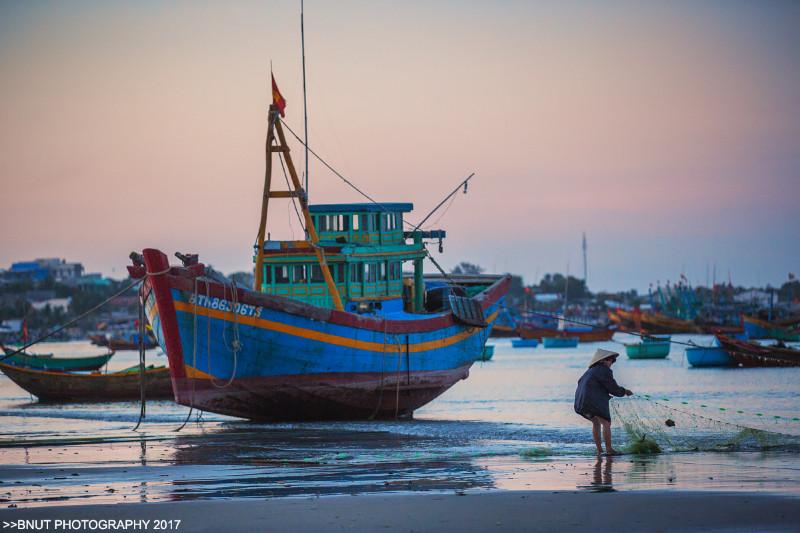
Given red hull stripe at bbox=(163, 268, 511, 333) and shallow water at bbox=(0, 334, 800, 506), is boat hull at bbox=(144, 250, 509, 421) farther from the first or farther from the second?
shallow water at bbox=(0, 334, 800, 506)

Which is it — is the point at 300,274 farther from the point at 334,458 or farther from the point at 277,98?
the point at 334,458

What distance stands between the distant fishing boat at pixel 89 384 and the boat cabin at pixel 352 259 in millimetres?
11594

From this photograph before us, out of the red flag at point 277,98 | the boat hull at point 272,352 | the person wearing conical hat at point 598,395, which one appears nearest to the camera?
the person wearing conical hat at point 598,395

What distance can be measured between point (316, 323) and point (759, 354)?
1508 inches

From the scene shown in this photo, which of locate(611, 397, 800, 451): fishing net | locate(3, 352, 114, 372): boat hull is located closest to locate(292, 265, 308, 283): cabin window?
locate(611, 397, 800, 451): fishing net

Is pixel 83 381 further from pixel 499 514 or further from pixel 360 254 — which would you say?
pixel 499 514

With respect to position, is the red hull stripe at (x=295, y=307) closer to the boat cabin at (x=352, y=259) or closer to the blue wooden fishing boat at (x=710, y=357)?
the boat cabin at (x=352, y=259)

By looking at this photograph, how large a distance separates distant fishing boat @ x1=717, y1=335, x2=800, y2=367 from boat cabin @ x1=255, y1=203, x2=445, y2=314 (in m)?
30.3

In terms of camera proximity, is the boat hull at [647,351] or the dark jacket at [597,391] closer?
the dark jacket at [597,391]

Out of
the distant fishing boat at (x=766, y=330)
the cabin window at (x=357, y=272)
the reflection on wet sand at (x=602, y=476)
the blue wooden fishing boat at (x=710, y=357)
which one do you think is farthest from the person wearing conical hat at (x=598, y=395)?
the distant fishing boat at (x=766, y=330)

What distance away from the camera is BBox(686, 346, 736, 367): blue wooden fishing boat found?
61500 millimetres

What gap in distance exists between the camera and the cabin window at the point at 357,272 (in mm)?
28698

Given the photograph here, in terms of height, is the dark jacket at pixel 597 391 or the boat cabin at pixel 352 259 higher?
the boat cabin at pixel 352 259

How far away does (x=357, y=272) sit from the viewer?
28.8m
